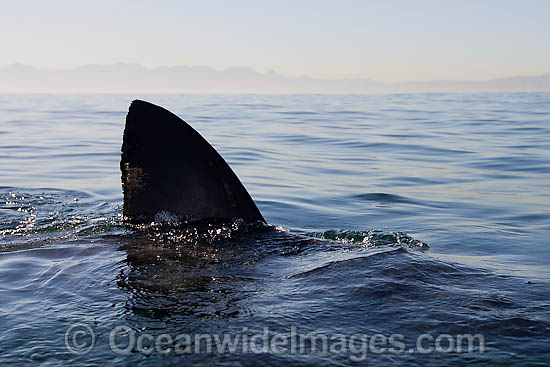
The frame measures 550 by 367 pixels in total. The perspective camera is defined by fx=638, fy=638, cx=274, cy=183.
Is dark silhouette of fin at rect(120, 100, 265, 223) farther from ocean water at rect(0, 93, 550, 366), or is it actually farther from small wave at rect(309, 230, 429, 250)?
small wave at rect(309, 230, 429, 250)

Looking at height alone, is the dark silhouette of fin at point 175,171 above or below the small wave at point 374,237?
above

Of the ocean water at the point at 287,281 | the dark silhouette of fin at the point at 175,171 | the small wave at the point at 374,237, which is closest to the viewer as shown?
the ocean water at the point at 287,281

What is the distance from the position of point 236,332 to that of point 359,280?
4.05 feet

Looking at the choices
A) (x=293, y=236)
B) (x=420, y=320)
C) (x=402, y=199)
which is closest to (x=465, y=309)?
(x=420, y=320)

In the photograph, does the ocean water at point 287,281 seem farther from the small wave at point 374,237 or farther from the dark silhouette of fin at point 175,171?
the dark silhouette of fin at point 175,171

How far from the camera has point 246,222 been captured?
596 cm

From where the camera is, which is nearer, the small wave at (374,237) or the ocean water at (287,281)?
the ocean water at (287,281)

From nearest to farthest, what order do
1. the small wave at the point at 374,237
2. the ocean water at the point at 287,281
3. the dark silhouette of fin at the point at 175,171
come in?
the ocean water at the point at 287,281, the dark silhouette of fin at the point at 175,171, the small wave at the point at 374,237

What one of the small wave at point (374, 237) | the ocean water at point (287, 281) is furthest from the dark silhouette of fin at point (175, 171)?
the small wave at point (374, 237)

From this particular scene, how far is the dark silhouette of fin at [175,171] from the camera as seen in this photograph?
579 cm

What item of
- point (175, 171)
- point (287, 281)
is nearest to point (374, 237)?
point (175, 171)

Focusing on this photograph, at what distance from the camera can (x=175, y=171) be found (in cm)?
585

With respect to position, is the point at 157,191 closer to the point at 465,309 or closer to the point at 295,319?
the point at 295,319

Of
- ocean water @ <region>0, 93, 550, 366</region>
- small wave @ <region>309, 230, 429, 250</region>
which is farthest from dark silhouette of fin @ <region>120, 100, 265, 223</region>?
small wave @ <region>309, 230, 429, 250</region>
